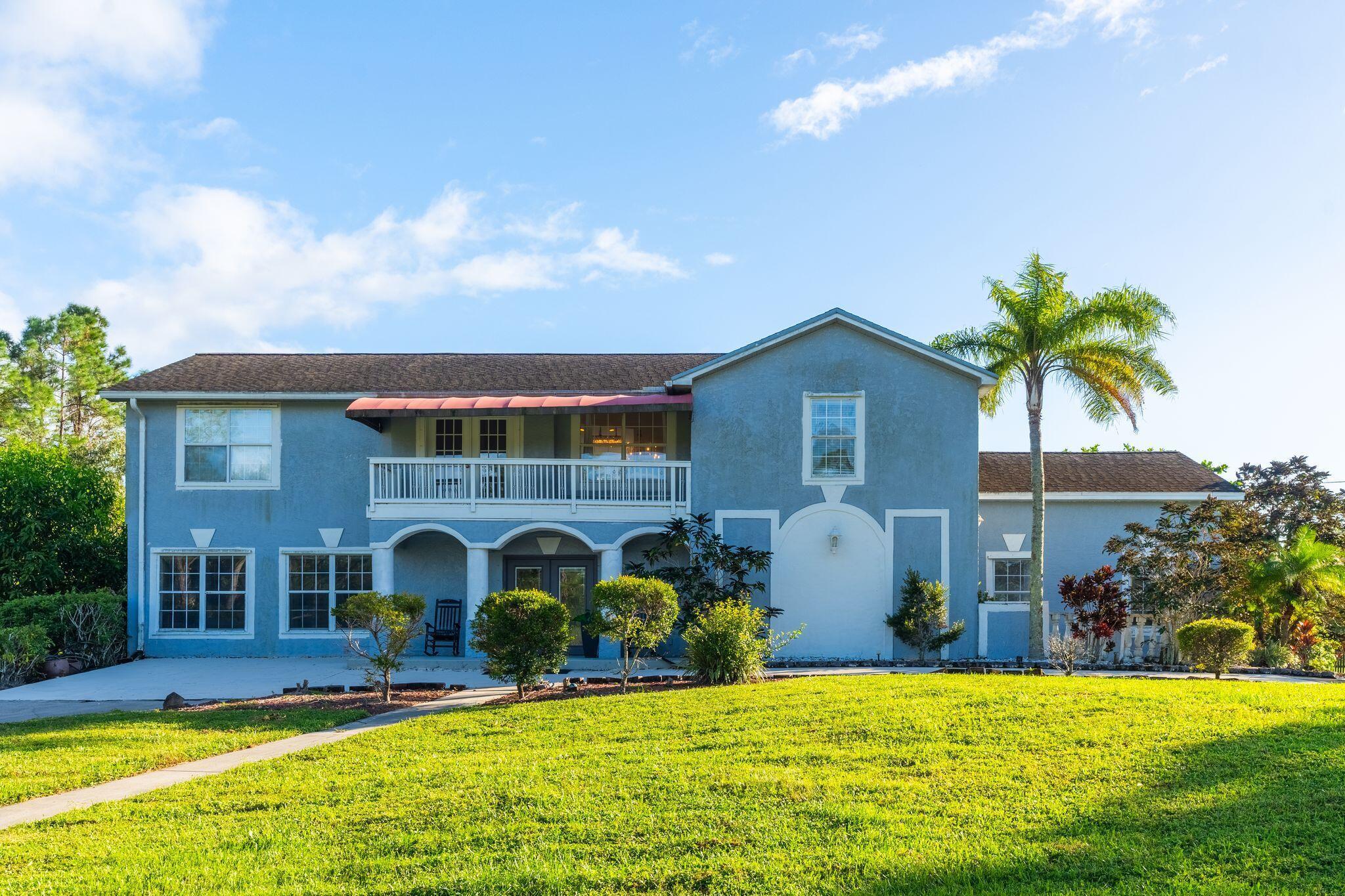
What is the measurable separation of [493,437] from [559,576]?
11.5 feet

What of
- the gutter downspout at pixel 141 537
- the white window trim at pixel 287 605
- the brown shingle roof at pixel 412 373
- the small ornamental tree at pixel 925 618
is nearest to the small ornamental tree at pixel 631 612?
the small ornamental tree at pixel 925 618

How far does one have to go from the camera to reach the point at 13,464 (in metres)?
20.4

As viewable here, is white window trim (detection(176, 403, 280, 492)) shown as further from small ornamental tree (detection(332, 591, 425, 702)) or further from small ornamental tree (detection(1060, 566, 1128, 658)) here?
small ornamental tree (detection(1060, 566, 1128, 658))

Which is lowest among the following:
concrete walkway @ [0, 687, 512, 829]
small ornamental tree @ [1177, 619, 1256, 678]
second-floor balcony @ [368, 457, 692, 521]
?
concrete walkway @ [0, 687, 512, 829]

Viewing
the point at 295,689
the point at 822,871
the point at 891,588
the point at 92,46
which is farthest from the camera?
the point at 891,588

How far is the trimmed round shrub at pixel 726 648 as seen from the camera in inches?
535

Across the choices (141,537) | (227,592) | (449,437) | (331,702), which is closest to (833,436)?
(449,437)

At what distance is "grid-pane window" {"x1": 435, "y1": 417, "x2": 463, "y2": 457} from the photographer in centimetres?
2009

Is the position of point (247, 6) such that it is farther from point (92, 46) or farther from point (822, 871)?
point (822, 871)

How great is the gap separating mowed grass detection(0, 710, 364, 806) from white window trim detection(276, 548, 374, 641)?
22.2 ft

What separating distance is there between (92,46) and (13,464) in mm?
9703

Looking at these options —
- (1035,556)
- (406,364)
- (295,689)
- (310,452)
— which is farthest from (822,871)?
(406,364)

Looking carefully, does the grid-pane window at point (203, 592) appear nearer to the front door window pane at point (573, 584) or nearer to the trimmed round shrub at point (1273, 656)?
the front door window pane at point (573, 584)

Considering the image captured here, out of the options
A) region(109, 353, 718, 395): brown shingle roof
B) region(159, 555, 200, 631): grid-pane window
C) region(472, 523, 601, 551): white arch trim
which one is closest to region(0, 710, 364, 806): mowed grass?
region(472, 523, 601, 551): white arch trim
